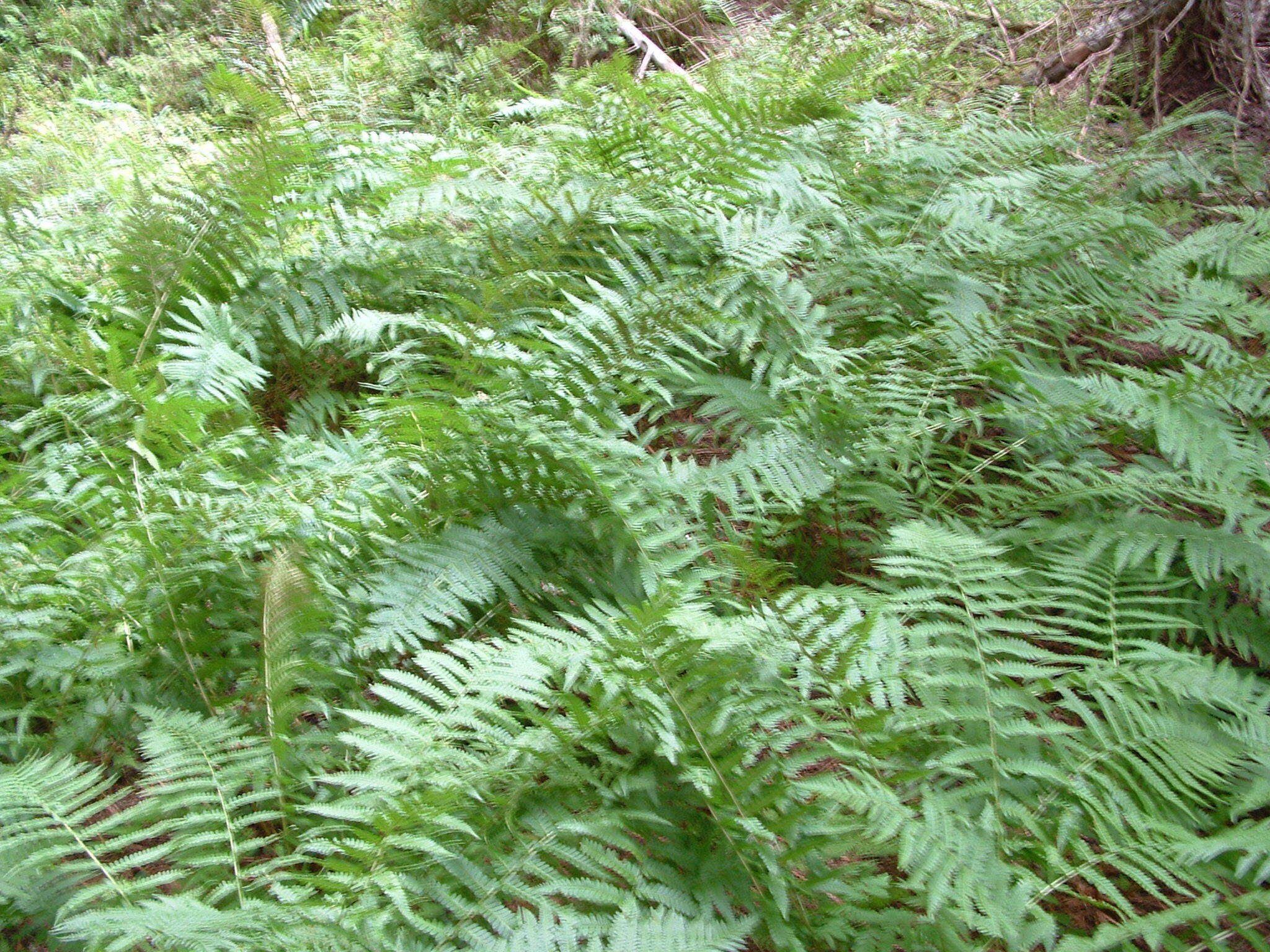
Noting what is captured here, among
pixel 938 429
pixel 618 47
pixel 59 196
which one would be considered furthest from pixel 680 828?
pixel 618 47

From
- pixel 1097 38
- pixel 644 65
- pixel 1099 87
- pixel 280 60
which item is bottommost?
pixel 1099 87

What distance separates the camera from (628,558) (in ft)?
6.63

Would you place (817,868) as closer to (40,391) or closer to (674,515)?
(674,515)

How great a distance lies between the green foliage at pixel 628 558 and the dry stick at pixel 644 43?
153cm

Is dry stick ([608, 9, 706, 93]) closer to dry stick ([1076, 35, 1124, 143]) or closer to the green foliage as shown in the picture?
the green foliage

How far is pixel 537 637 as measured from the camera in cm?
174

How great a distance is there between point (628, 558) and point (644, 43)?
4.19 m

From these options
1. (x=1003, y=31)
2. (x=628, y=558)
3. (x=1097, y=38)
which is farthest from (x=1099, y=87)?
(x=628, y=558)

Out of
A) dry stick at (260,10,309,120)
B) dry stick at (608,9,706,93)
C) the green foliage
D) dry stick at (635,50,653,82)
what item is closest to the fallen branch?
the green foliage

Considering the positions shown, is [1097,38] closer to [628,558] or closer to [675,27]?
[675,27]

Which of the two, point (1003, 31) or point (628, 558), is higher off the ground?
point (1003, 31)

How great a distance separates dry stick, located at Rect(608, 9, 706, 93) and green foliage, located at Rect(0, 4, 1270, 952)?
1.53 m

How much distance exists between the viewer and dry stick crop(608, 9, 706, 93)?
4907 millimetres

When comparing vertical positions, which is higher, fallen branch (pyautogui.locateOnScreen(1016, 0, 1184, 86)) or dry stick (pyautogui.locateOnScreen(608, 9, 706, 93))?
dry stick (pyautogui.locateOnScreen(608, 9, 706, 93))
